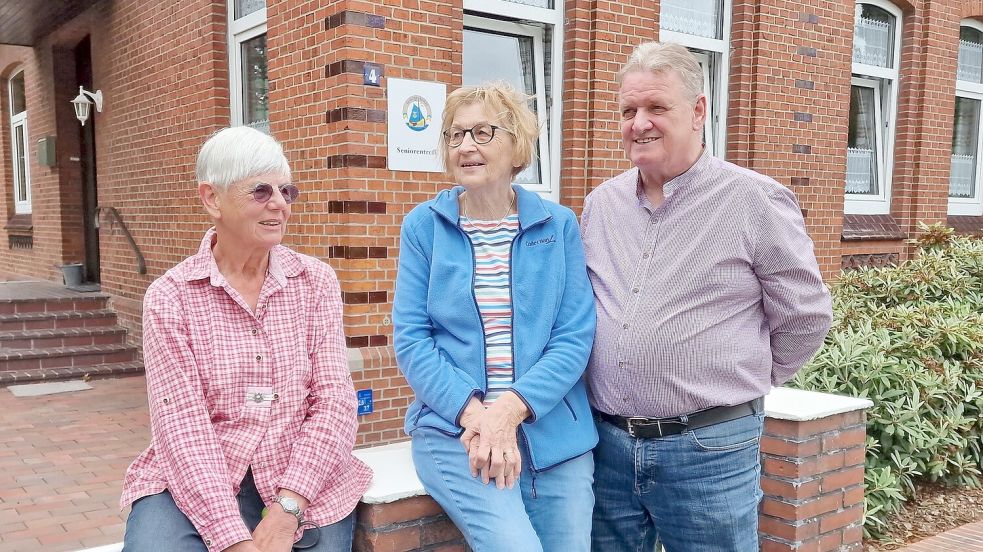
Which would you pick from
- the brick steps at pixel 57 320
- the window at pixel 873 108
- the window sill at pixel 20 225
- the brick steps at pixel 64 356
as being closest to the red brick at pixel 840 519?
the window at pixel 873 108

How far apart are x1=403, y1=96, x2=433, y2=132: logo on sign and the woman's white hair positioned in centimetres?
301

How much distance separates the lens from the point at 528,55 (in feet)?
19.9

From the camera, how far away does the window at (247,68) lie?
6.16 meters

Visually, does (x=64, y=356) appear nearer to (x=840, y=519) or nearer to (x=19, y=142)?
(x=19, y=142)

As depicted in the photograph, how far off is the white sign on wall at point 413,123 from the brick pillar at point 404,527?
312 centimetres

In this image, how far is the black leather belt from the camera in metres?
2.10

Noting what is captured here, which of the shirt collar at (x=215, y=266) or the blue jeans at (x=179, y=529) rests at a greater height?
the shirt collar at (x=215, y=266)

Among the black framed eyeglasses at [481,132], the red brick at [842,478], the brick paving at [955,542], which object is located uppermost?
the black framed eyeglasses at [481,132]

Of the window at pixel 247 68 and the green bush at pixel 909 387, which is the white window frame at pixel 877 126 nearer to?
the green bush at pixel 909 387

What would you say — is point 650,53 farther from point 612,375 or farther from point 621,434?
point 621,434

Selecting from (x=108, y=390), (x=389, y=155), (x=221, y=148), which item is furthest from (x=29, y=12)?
(x=221, y=148)

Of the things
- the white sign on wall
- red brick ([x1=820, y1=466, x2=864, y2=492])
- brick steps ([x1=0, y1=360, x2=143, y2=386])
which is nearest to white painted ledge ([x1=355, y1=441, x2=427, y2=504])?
red brick ([x1=820, y1=466, x2=864, y2=492])

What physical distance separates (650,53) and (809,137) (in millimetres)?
6186

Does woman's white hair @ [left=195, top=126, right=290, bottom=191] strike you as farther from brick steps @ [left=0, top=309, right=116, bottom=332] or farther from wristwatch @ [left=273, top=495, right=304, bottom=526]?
brick steps @ [left=0, top=309, right=116, bottom=332]
